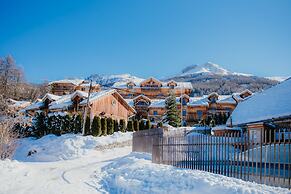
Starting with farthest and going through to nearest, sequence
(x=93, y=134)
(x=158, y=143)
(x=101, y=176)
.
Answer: (x=93, y=134) → (x=158, y=143) → (x=101, y=176)

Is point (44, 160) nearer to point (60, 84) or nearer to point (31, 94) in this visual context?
point (31, 94)

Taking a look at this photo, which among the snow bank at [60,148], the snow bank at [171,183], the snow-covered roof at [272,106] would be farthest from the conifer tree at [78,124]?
the snow bank at [171,183]

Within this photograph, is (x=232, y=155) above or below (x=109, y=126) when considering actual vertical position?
above

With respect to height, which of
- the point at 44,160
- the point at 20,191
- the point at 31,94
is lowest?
the point at 44,160

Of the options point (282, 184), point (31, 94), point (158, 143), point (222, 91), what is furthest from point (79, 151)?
point (222, 91)

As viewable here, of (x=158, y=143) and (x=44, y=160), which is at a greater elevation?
(x=158, y=143)

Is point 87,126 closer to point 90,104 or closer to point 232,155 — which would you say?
point 90,104

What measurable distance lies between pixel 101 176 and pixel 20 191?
4495 mm

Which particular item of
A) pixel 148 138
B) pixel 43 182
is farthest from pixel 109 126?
pixel 43 182

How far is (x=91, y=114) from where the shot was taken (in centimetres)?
3412

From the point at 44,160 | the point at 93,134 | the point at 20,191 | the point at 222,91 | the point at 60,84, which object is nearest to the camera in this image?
the point at 20,191

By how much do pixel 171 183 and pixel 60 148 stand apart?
15605mm

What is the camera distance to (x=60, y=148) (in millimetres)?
24047

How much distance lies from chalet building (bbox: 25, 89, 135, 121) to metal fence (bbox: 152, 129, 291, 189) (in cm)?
2001
